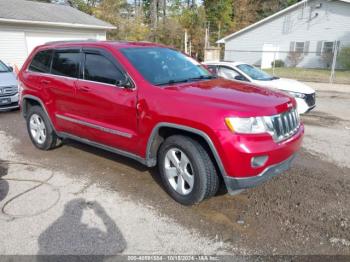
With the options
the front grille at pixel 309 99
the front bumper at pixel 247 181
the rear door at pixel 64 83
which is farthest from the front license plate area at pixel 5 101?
the front grille at pixel 309 99

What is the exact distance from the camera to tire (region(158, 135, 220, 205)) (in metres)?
3.36

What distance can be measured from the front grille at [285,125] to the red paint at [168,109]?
65 mm

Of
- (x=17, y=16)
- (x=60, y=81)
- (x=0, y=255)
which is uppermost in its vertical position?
(x=17, y=16)

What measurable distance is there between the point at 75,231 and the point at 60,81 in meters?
2.48

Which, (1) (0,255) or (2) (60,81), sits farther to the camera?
(2) (60,81)

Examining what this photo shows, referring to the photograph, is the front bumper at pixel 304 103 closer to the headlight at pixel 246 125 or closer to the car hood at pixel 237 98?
the car hood at pixel 237 98

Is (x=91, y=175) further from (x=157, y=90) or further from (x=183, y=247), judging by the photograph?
(x=183, y=247)

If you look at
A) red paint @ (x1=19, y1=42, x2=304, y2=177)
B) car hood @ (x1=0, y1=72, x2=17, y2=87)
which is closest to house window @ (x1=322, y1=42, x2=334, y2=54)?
car hood @ (x1=0, y1=72, x2=17, y2=87)

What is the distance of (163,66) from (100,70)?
2.82 feet

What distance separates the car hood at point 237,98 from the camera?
3.19m

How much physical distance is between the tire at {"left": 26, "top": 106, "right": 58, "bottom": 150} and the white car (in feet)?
13.1

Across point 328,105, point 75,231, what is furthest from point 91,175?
point 328,105

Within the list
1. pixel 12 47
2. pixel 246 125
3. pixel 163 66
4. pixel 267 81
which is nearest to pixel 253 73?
pixel 267 81

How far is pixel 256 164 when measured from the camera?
3.15m
